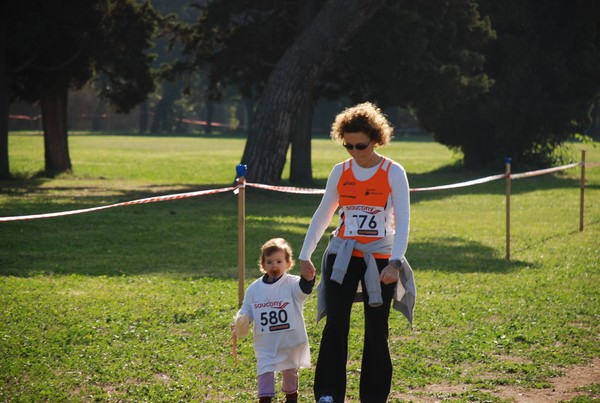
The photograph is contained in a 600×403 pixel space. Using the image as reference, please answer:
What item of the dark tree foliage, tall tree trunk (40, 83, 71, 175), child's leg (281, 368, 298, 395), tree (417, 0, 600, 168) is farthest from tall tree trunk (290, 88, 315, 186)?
child's leg (281, 368, 298, 395)

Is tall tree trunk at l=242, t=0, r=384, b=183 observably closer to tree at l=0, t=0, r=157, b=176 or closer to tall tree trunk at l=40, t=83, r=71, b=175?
tree at l=0, t=0, r=157, b=176

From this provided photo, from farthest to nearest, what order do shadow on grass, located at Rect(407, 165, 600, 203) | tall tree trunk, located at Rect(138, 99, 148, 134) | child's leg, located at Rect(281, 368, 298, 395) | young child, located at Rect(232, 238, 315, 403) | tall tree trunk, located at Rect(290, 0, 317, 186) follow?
1. tall tree trunk, located at Rect(138, 99, 148, 134)
2. tall tree trunk, located at Rect(290, 0, 317, 186)
3. shadow on grass, located at Rect(407, 165, 600, 203)
4. child's leg, located at Rect(281, 368, 298, 395)
5. young child, located at Rect(232, 238, 315, 403)

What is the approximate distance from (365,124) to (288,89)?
19259mm

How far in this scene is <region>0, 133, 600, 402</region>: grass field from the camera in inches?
297

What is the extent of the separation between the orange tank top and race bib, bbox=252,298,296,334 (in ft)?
2.08

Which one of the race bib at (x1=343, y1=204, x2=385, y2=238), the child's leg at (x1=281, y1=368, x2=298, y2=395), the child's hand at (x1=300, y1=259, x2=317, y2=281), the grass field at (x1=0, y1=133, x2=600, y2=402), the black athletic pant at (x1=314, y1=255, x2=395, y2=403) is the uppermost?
the race bib at (x1=343, y1=204, x2=385, y2=238)

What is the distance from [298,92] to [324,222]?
62.8ft

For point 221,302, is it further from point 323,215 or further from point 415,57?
point 415,57

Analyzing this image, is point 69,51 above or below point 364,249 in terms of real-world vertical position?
above

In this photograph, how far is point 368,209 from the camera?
6246 mm

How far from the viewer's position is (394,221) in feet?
20.8

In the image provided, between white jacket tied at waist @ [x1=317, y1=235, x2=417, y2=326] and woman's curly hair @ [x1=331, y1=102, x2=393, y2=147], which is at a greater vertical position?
woman's curly hair @ [x1=331, y1=102, x2=393, y2=147]

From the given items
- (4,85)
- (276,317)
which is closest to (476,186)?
(4,85)

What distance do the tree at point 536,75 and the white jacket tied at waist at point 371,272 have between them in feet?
90.6
